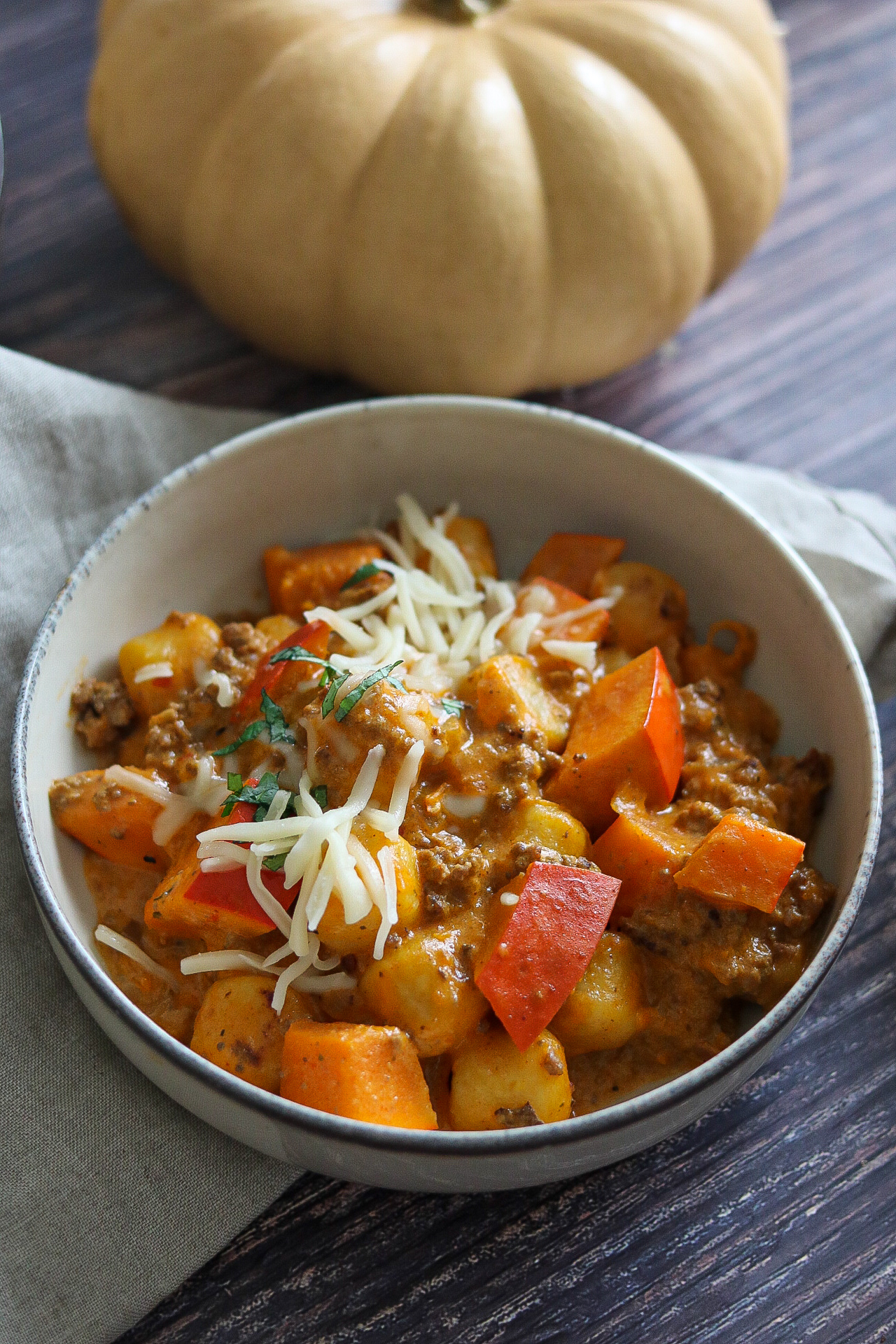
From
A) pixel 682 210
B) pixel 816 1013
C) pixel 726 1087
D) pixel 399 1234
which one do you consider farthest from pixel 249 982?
pixel 682 210

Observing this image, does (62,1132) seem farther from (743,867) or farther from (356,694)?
(743,867)

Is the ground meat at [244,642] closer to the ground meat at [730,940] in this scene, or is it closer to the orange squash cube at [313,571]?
the orange squash cube at [313,571]

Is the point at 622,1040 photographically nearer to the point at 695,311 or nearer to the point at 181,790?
the point at 181,790

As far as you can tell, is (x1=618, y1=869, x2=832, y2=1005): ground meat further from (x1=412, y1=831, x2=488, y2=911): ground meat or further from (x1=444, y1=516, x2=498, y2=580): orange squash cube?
(x1=444, y1=516, x2=498, y2=580): orange squash cube

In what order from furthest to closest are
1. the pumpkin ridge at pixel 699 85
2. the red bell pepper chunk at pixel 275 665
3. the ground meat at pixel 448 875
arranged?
the pumpkin ridge at pixel 699 85 → the red bell pepper chunk at pixel 275 665 → the ground meat at pixel 448 875

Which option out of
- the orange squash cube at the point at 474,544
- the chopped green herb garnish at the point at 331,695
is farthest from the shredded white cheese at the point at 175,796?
the orange squash cube at the point at 474,544

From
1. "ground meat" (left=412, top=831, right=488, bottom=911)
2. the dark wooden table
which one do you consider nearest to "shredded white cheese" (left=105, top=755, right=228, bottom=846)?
"ground meat" (left=412, top=831, right=488, bottom=911)

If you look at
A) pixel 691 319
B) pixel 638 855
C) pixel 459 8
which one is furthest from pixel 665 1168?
pixel 459 8
